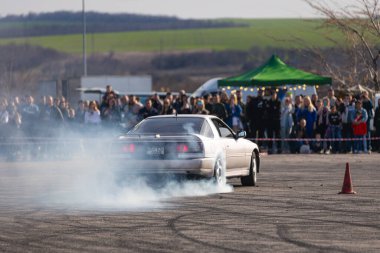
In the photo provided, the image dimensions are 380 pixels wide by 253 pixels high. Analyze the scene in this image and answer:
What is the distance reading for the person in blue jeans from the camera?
3312 centimetres

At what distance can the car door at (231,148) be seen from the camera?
65.4 ft

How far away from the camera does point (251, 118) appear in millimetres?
34219

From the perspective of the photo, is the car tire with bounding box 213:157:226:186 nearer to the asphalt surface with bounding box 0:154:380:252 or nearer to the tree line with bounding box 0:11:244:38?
the asphalt surface with bounding box 0:154:380:252

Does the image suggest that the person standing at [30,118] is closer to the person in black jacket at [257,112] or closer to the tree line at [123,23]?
the person in black jacket at [257,112]

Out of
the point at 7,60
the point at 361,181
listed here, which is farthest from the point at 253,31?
the point at 361,181

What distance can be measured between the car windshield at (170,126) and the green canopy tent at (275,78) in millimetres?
16116

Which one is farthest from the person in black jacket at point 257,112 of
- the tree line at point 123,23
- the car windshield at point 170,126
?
the tree line at point 123,23

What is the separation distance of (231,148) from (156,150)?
203 cm

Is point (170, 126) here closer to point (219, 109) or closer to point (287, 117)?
point (219, 109)

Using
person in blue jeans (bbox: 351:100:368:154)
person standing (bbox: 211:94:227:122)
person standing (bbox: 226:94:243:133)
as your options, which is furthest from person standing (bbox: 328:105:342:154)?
person standing (bbox: 211:94:227:122)

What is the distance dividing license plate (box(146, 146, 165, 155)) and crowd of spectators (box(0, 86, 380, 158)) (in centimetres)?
1374

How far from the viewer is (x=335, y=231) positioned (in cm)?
1330

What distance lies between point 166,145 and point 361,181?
5185mm

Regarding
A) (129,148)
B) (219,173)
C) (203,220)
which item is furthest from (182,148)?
(203,220)
